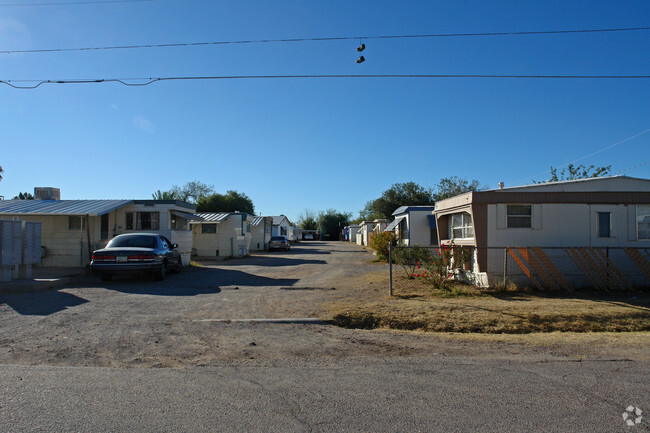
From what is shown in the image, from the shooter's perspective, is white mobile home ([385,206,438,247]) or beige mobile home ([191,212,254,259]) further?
beige mobile home ([191,212,254,259])

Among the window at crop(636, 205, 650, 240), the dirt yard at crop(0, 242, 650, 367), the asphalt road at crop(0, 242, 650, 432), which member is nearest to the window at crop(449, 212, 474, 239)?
the dirt yard at crop(0, 242, 650, 367)

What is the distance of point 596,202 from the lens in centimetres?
1251

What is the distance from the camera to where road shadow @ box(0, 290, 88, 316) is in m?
8.52

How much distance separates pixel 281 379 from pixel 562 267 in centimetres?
1015

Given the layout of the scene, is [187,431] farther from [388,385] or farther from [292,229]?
[292,229]

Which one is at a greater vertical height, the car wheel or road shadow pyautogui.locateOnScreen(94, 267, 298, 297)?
the car wheel

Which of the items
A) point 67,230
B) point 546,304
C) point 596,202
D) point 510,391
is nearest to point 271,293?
point 546,304

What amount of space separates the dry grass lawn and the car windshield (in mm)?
7349

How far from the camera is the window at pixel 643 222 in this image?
1274 centimetres

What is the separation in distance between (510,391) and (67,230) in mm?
18565

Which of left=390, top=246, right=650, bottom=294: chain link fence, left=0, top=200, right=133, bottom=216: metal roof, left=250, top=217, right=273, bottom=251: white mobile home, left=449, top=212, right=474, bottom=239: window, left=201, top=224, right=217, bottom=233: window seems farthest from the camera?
left=250, top=217, right=273, bottom=251: white mobile home

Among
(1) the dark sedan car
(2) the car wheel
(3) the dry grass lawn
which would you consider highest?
(1) the dark sedan car

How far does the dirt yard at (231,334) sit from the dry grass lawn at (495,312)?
10 centimetres

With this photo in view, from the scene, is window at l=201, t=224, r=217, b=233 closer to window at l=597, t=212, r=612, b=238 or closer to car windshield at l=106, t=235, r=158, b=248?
car windshield at l=106, t=235, r=158, b=248
